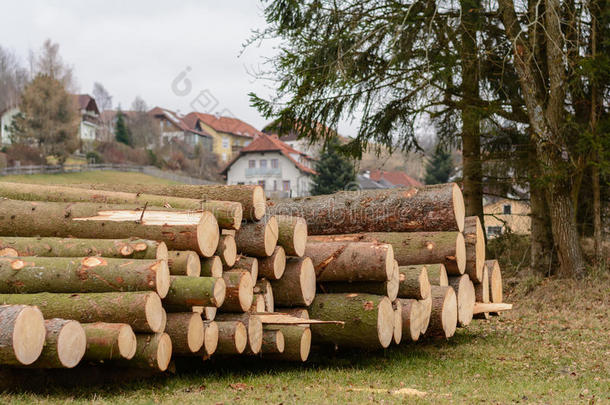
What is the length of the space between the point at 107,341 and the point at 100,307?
0.40m

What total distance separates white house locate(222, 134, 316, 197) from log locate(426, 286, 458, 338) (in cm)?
3740

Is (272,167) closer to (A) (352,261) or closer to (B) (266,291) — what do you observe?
(A) (352,261)

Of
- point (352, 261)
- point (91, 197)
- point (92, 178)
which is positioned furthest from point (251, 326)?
point (92, 178)

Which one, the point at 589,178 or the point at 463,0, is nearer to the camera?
the point at 463,0

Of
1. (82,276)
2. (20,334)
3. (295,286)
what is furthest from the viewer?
(295,286)

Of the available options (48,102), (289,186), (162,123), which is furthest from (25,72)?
(289,186)

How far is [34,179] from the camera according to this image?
44.3 meters

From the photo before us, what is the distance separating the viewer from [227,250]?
7.36 metres

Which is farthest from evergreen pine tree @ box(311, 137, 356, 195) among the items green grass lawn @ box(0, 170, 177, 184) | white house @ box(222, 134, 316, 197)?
green grass lawn @ box(0, 170, 177, 184)

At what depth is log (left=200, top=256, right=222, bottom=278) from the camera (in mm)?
A: 7078

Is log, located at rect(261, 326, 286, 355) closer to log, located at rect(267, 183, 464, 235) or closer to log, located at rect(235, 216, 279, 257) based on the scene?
log, located at rect(235, 216, 279, 257)

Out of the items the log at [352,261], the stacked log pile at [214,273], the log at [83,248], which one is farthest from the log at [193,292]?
the log at [352,261]

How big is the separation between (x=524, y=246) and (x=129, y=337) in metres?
13.2

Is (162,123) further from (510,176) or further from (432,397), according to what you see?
(432,397)
